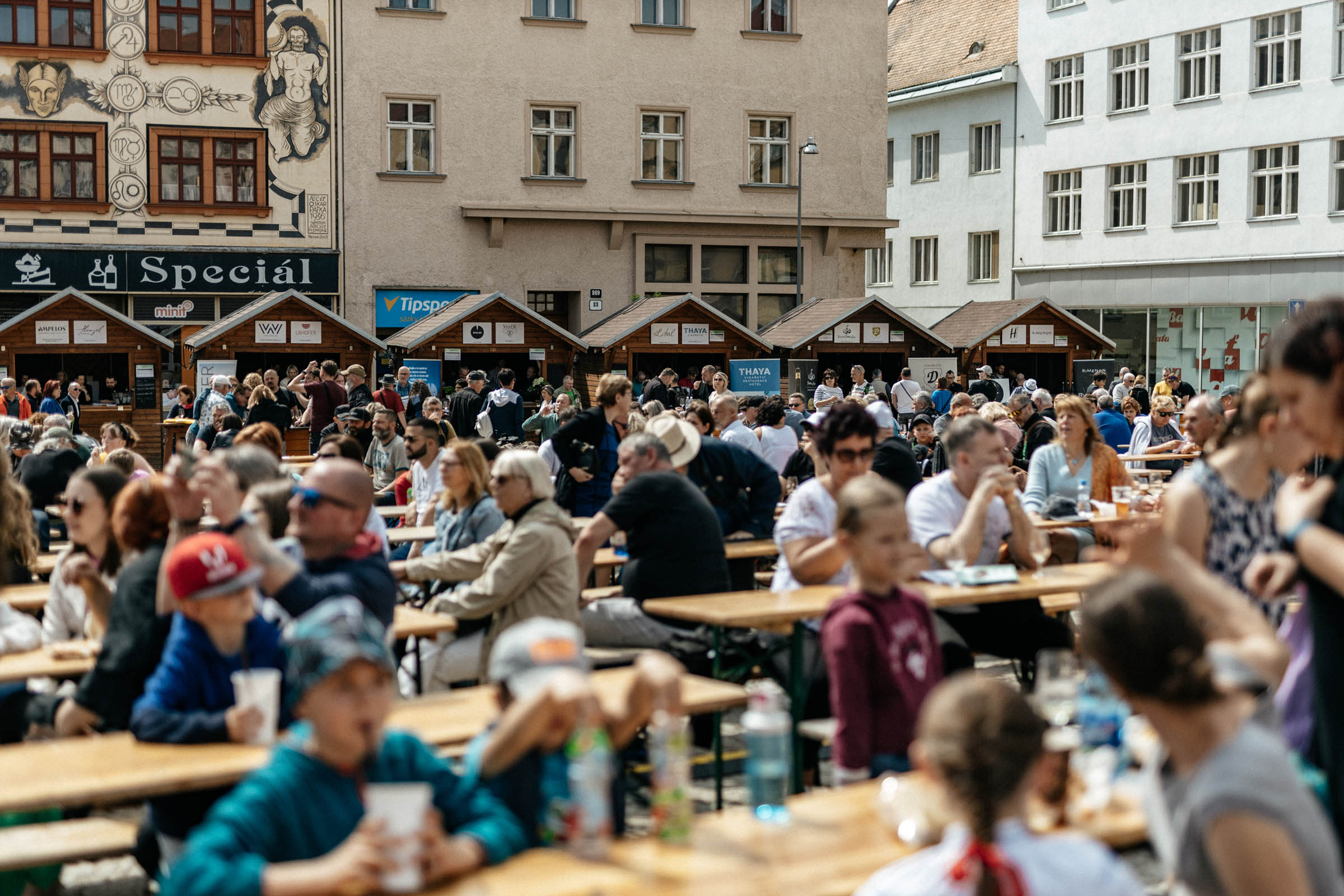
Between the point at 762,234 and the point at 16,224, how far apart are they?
1795 cm

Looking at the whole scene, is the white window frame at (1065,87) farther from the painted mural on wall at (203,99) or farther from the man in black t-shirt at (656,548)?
the man in black t-shirt at (656,548)

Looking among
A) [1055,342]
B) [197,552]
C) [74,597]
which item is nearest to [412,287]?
[1055,342]

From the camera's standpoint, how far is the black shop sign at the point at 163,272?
32.5m

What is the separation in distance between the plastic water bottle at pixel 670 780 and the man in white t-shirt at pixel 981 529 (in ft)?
12.5

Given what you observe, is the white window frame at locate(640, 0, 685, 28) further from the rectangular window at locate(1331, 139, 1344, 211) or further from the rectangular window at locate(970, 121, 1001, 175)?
the rectangular window at locate(1331, 139, 1344, 211)

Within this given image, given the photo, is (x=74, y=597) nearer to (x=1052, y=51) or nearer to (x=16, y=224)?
(x=16, y=224)

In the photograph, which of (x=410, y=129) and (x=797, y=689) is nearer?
(x=797, y=689)

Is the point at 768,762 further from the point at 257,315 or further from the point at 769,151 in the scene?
the point at 769,151

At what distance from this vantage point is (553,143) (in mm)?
37000

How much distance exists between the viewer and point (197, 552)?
4.25 metres

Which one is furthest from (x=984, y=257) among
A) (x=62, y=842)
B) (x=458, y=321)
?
(x=62, y=842)

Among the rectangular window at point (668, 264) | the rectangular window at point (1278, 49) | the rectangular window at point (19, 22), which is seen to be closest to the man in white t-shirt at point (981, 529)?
the rectangular window at point (19, 22)

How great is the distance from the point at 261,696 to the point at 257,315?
25397mm

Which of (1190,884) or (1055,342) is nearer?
(1190,884)
